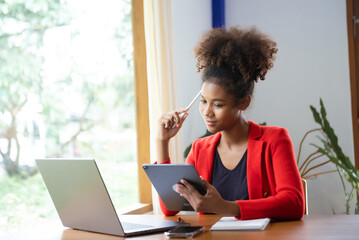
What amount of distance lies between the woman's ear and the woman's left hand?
451mm

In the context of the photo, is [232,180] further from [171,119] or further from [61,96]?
[61,96]

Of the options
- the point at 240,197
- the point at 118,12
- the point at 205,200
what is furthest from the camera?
the point at 118,12

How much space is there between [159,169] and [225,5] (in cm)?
302

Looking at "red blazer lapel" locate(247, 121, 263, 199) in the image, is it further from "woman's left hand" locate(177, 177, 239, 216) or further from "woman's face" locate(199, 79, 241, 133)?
"woman's left hand" locate(177, 177, 239, 216)

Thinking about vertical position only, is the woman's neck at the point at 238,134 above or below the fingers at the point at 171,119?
below

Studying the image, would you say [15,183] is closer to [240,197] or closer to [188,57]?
[188,57]

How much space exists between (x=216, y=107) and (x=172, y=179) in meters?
0.39

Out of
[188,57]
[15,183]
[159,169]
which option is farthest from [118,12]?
[159,169]

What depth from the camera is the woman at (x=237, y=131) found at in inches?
65.1

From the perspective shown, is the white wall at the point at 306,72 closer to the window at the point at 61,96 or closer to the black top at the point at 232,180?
the window at the point at 61,96

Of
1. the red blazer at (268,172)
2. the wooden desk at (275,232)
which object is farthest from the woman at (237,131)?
the wooden desk at (275,232)

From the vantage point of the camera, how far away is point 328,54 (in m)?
3.78

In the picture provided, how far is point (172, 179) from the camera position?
1389 mm

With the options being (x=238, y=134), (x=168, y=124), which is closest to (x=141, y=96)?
(x=168, y=124)
